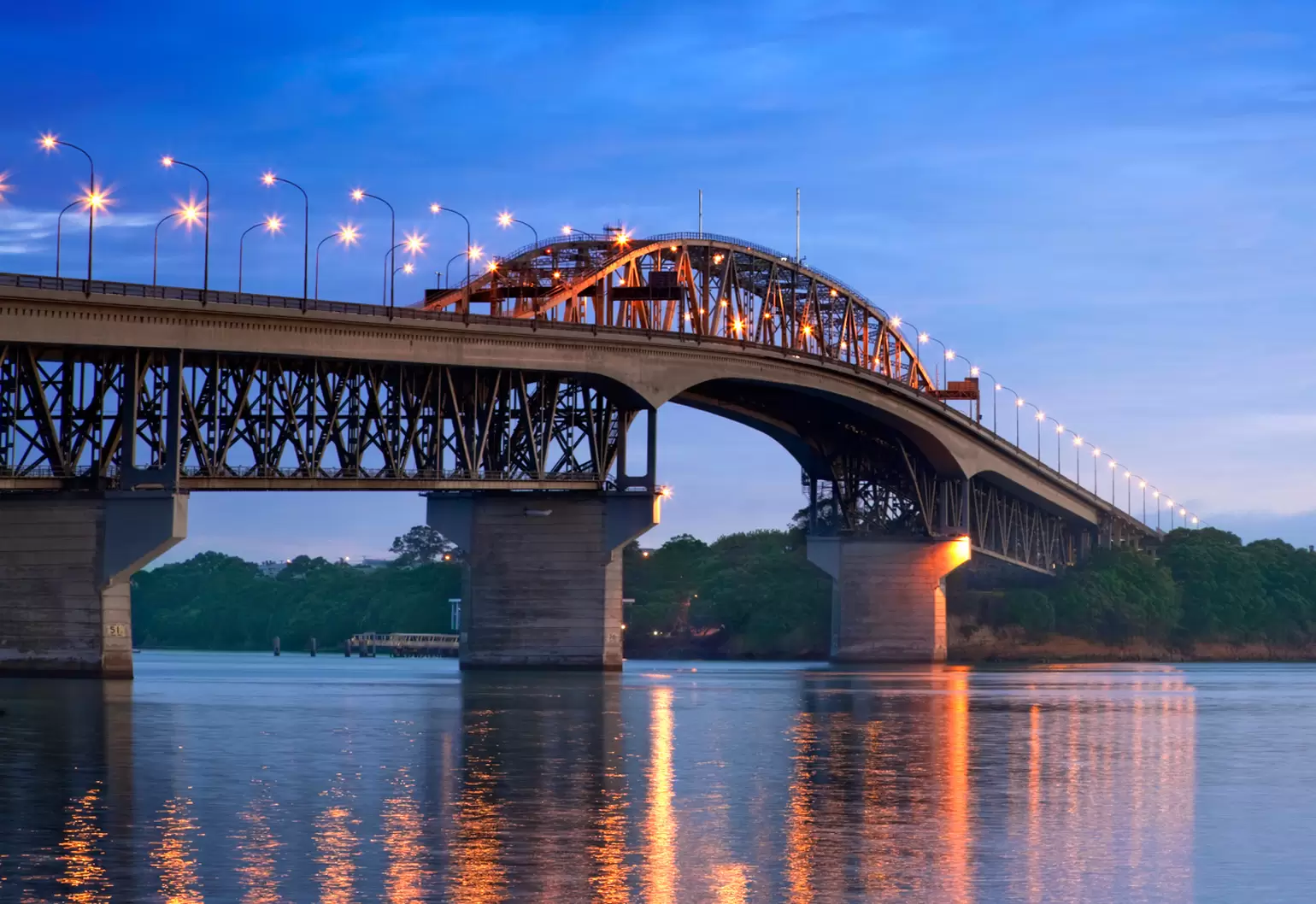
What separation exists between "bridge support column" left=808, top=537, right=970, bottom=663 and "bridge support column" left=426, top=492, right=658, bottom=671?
48.4 meters

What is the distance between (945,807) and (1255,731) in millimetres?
26668

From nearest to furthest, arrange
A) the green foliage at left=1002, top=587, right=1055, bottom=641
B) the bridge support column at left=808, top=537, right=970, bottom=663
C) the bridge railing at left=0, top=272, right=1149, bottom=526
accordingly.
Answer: the bridge railing at left=0, top=272, right=1149, bottom=526 → the bridge support column at left=808, top=537, right=970, bottom=663 → the green foliage at left=1002, top=587, right=1055, bottom=641

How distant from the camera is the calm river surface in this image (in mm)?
23344

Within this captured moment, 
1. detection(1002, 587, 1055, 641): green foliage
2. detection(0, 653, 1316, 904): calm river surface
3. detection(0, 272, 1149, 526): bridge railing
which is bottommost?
detection(0, 653, 1316, 904): calm river surface

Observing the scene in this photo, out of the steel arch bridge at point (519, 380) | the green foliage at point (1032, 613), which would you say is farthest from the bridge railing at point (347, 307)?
the green foliage at point (1032, 613)

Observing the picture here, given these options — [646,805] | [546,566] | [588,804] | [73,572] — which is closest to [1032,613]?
[546,566]

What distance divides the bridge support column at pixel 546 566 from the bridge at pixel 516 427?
0.13 m

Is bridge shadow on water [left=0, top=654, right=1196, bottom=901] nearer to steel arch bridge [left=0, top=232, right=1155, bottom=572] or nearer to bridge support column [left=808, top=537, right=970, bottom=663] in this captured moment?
steel arch bridge [left=0, top=232, right=1155, bottom=572]

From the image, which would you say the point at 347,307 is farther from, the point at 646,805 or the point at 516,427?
the point at 646,805

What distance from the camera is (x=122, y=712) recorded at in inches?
2334

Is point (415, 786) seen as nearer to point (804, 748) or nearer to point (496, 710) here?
point (804, 748)

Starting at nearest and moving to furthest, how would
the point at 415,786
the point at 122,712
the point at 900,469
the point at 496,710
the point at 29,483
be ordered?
the point at 415,786 → the point at 122,712 → the point at 496,710 → the point at 29,483 → the point at 900,469

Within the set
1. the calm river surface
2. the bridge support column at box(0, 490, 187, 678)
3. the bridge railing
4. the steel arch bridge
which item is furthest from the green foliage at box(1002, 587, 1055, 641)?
the calm river surface

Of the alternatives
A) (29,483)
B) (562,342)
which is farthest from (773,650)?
(29,483)
